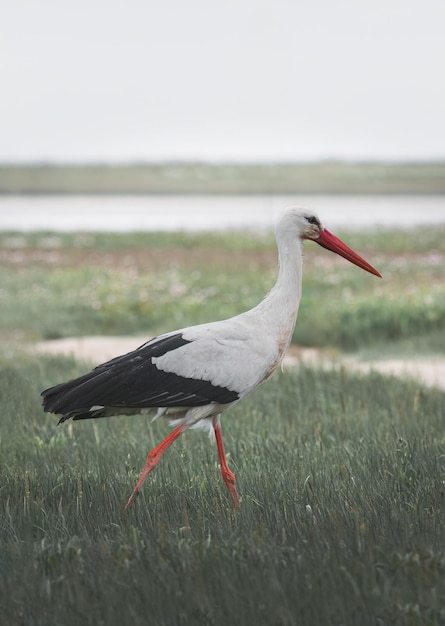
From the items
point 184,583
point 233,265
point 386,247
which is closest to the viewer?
point 184,583

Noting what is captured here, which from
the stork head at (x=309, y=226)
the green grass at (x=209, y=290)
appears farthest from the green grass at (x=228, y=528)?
the green grass at (x=209, y=290)

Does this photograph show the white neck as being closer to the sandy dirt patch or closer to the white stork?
the white stork

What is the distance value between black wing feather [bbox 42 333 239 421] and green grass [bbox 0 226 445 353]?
325 inches

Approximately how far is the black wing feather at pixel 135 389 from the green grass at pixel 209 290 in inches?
325

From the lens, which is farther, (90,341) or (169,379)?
(90,341)

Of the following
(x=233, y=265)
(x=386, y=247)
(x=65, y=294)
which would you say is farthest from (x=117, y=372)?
(x=386, y=247)

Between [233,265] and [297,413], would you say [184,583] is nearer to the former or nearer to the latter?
[297,413]

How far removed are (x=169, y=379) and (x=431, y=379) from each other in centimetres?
635

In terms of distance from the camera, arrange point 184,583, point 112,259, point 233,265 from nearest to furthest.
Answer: point 184,583, point 233,265, point 112,259

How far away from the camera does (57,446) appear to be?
22.4 feet

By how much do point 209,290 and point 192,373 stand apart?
12561 millimetres

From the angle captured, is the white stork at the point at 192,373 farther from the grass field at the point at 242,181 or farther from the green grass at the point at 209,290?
the grass field at the point at 242,181

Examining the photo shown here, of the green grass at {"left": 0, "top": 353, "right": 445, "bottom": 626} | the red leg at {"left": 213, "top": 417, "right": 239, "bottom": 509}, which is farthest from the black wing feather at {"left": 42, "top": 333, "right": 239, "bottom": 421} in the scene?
the green grass at {"left": 0, "top": 353, "right": 445, "bottom": 626}

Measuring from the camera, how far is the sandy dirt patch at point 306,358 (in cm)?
1120
